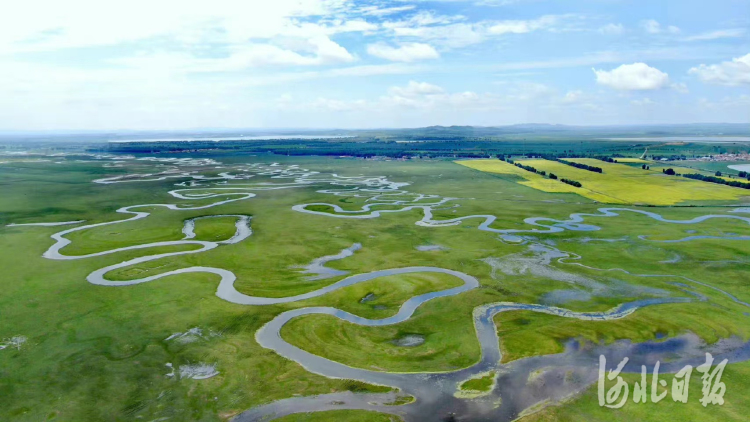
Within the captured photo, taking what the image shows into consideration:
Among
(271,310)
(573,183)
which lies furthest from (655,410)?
(573,183)

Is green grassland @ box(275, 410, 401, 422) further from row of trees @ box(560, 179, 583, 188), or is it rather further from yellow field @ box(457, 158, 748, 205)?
row of trees @ box(560, 179, 583, 188)

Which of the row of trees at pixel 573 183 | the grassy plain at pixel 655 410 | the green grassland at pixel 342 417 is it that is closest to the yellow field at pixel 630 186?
the row of trees at pixel 573 183

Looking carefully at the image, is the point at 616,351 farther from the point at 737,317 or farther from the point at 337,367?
the point at 337,367

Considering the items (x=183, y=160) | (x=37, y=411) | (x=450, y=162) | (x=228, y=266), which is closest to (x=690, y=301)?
(x=228, y=266)

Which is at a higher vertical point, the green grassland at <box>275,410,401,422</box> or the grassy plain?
the grassy plain

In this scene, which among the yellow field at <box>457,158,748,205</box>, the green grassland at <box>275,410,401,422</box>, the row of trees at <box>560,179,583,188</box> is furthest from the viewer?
the row of trees at <box>560,179,583,188</box>

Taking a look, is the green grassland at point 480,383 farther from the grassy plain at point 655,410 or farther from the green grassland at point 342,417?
the green grassland at point 342,417

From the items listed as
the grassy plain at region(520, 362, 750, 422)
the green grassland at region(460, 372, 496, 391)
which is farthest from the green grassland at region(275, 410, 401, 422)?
the grassy plain at region(520, 362, 750, 422)
